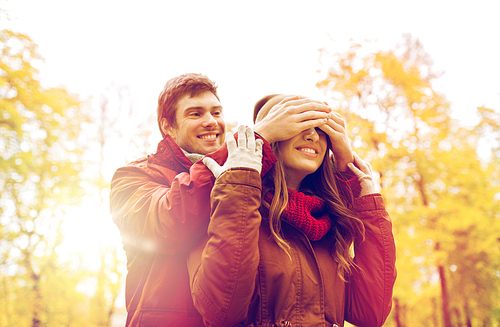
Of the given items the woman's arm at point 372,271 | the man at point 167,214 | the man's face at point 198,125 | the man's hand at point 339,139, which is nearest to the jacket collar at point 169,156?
the man at point 167,214

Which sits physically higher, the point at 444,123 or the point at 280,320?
the point at 444,123

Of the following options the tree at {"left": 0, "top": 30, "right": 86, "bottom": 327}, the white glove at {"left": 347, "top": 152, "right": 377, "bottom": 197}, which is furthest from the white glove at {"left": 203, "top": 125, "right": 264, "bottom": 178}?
the tree at {"left": 0, "top": 30, "right": 86, "bottom": 327}

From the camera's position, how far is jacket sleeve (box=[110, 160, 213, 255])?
1474 millimetres

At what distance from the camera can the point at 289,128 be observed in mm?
1642

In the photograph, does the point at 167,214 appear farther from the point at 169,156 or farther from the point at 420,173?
the point at 420,173

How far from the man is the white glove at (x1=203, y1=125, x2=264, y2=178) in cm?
6

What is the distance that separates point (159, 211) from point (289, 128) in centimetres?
77

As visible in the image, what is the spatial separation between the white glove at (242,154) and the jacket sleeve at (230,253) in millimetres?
41

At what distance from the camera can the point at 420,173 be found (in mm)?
7426

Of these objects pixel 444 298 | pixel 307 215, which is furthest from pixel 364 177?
pixel 444 298

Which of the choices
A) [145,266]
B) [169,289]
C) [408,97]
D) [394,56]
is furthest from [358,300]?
[394,56]

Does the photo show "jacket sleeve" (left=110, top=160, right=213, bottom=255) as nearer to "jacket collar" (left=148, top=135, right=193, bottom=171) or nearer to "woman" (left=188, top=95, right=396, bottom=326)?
"woman" (left=188, top=95, right=396, bottom=326)

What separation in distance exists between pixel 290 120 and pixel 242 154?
0.35 metres

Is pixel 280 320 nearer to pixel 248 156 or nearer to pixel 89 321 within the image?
pixel 248 156
